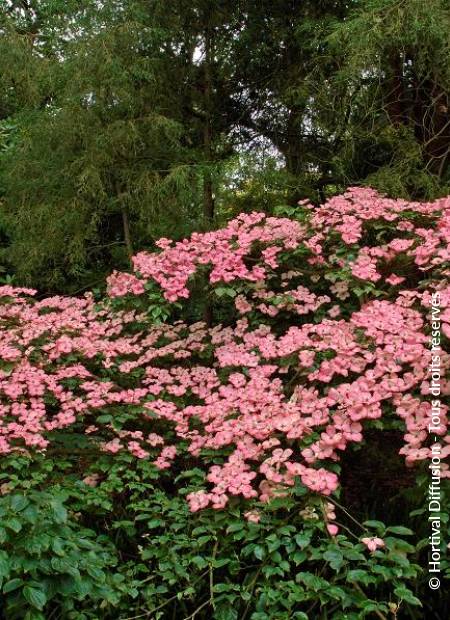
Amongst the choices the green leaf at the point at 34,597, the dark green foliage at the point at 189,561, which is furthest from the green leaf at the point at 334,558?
the green leaf at the point at 34,597

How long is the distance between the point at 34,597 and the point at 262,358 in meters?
1.80

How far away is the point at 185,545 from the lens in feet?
7.70

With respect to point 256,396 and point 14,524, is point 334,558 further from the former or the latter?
point 14,524

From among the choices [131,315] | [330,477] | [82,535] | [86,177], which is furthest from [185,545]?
[86,177]

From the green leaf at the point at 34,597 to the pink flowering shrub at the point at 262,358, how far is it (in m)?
0.68

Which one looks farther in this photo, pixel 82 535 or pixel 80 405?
pixel 80 405

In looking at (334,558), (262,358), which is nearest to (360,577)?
(334,558)

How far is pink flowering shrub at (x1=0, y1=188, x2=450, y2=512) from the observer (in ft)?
7.89

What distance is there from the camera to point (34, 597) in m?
1.81

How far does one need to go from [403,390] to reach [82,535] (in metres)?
1.33

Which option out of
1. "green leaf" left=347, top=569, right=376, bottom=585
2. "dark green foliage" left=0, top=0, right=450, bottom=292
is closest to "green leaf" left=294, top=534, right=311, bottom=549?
"green leaf" left=347, top=569, right=376, bottom=585

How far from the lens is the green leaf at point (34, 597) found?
1807 mm

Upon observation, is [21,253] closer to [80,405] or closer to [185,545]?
[80,405]

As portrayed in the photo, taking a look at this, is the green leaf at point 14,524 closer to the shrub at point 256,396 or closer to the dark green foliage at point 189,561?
the dark green foliage at point 189,561
